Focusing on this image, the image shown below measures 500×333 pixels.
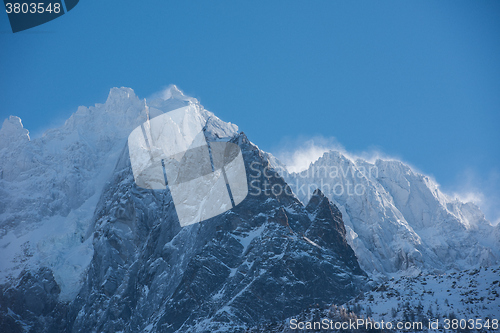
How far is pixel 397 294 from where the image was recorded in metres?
87.3

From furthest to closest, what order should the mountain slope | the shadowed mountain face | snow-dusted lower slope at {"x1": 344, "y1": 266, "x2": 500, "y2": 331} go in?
the mountain slope
the shadowed mountain face
snow-dusted lower slope at {"x1": 344, "y1": 266, "x2": 500, "y2": 331}

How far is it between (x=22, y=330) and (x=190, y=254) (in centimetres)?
5710

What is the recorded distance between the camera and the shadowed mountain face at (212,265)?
131 meters

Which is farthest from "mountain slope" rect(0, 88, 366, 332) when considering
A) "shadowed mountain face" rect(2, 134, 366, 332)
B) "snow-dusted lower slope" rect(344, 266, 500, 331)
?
"snow-dusted lower slope" rect(344, 266, 500, 331)

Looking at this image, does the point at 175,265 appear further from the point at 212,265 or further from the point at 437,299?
the point at 437,299

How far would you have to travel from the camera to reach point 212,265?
14175cm

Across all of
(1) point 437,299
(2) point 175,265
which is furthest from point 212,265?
(1) point 437,299

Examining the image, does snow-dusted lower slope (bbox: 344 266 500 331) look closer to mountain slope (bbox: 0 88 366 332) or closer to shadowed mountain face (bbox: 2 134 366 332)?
shadowed mountain face (bbox: 2 134 366 332)

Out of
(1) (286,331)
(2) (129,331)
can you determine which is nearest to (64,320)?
(2) (129,331)

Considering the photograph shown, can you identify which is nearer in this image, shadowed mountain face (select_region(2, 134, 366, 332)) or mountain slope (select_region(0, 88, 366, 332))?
shadowed mountain face (select_region(2, 134, 366, 332))

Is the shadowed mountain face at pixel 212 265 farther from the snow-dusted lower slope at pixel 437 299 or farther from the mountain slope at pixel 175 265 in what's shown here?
the snow-dusted lower slope at pixel 437 299

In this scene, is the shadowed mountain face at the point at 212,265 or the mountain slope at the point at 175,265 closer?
the shadowed mountain face at the point at 212,265

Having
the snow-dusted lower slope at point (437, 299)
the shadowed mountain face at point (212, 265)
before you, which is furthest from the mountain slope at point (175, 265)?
the snow-dusted lower slope at point (437, 299)

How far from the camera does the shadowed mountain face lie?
131 metres
